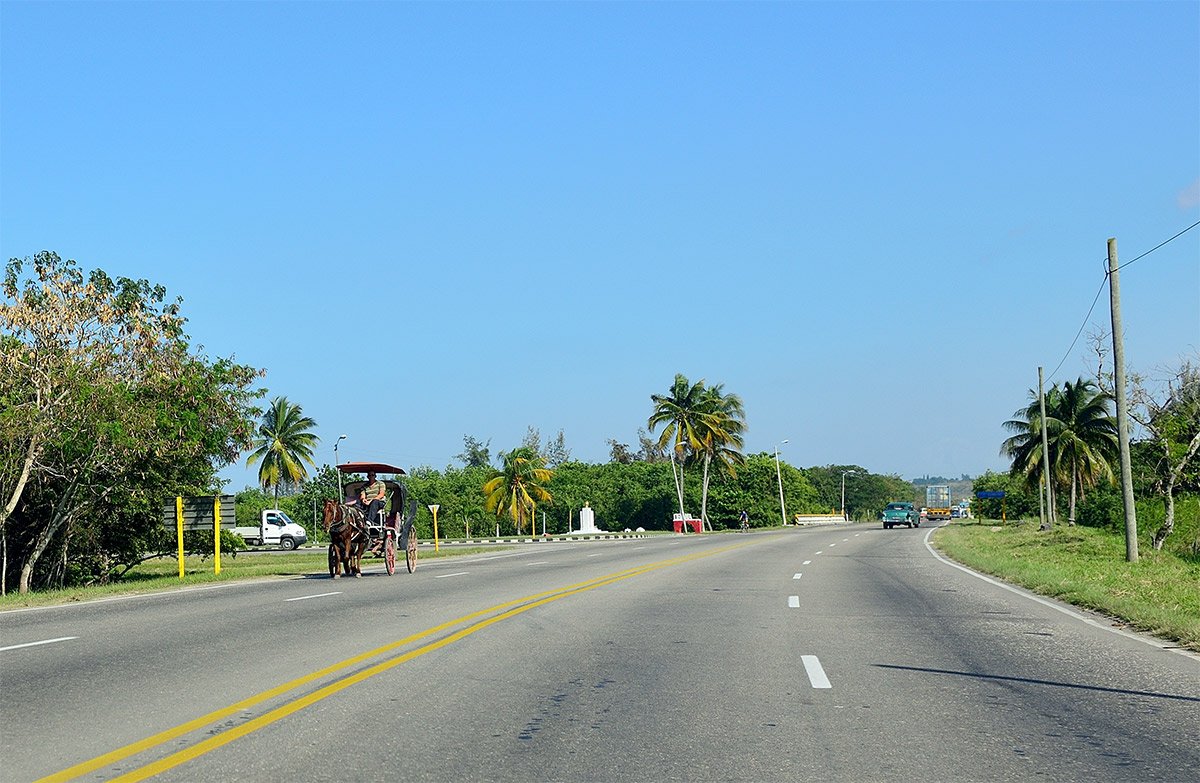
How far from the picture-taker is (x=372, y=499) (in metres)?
26.5

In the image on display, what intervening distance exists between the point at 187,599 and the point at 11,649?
790 centimetres

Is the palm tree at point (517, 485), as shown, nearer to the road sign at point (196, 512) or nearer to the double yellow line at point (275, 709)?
the road sign at point (196, 512)

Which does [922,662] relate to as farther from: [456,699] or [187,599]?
[187,599]

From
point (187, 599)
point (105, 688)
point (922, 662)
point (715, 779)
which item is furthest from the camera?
point (187, 599)

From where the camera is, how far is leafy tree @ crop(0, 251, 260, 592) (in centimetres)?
2600

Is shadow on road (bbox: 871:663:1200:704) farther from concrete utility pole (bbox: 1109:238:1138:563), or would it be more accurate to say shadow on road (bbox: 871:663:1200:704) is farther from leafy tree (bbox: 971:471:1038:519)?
leafy tree (bbox: 971:471:1038:519)

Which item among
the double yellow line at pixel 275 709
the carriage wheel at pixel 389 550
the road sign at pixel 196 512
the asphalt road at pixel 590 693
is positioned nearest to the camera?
the double yellow line at pixel 275 709

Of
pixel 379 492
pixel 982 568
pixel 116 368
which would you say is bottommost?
pixel 982 568

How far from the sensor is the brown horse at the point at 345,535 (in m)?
25.7

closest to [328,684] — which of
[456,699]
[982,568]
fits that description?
[456,699]

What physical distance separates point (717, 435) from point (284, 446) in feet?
108

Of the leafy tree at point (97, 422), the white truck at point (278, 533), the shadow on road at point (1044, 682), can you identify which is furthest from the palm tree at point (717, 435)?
the shadow on road at point (1044, 682)

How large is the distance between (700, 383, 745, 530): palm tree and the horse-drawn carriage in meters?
64.2

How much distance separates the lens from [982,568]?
3014 cm
